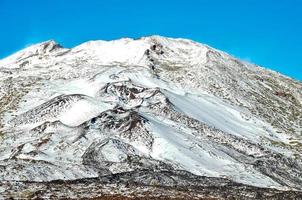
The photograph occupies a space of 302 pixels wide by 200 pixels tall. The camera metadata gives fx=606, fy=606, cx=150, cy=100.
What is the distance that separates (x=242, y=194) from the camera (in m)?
50.1

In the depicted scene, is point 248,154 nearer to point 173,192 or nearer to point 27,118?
point 27,118

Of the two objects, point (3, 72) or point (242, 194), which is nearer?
point (242, 194)

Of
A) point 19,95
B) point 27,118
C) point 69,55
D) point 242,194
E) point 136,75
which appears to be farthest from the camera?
point 69,55

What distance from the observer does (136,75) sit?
364ft

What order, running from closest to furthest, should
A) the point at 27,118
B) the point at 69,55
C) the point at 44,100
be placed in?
1. the point at 27,118
2. the point at 44,100
3. the point at 69,55

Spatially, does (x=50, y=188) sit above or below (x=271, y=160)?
below

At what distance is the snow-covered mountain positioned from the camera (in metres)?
57.7

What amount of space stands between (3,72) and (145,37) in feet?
126

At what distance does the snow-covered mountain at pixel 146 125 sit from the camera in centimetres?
5769

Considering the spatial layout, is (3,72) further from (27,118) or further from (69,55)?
(27,118)

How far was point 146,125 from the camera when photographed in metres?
80.8

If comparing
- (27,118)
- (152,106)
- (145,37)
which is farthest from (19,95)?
(145,37)

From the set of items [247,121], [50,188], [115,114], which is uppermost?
[247,121]

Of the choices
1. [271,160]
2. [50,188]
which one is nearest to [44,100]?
[271,160]
